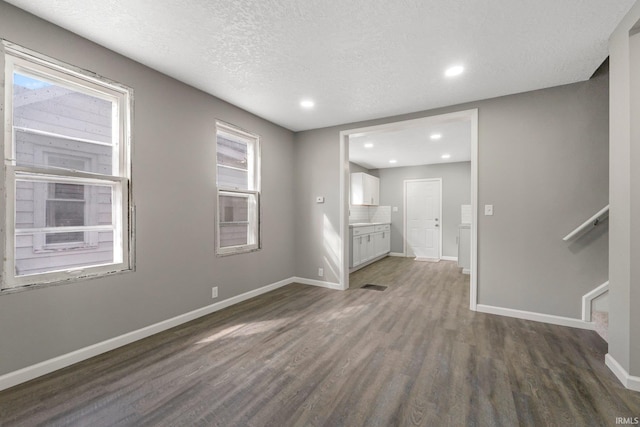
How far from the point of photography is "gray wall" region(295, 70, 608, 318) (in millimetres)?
2873

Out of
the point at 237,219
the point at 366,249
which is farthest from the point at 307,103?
the point at 366,249

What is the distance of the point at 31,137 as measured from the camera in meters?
2.03

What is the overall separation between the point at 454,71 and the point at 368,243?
162 inches

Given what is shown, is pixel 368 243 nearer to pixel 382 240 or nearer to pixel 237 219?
pixel 382 240

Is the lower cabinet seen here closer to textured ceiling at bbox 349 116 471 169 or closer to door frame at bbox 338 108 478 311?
door frame at bbox 338 108 478 311

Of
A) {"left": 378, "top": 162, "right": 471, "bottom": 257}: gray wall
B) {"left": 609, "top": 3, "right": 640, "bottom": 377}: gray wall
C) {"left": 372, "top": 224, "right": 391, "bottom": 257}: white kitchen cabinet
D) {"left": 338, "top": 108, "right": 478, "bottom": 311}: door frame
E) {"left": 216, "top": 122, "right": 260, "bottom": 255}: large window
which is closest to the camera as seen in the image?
{"left": 609, "top": 3, "right": 640, "bottom": 377}: gray wall

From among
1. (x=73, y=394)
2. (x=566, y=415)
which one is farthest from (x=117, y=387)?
(x=566, y=415)

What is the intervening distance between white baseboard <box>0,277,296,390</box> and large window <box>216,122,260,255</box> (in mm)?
707

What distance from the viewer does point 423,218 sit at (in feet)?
24.6

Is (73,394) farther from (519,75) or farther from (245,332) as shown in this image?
(519,75)

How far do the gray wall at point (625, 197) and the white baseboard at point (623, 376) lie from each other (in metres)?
0.03

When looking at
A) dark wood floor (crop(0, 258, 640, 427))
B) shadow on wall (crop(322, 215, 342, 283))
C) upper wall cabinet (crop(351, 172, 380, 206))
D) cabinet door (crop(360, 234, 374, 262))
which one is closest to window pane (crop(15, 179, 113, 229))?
dark wood floor (crop(0, 258, 640, 427))

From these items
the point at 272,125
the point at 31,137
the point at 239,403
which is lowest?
→ the point at 239,403

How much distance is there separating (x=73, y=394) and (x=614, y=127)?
14.1 ft
